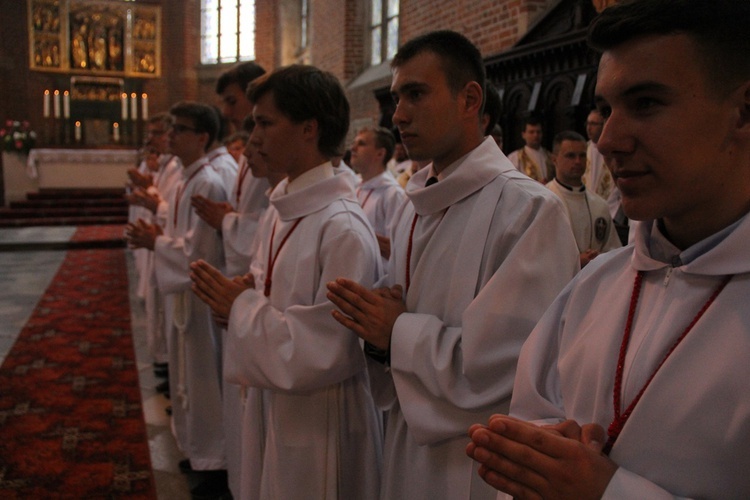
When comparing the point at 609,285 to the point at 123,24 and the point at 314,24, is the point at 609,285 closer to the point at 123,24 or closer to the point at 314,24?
the point at 314,24

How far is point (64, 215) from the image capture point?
15109 mm

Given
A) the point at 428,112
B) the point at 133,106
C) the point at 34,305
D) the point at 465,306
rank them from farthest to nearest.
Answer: the point at 133,106, the point at 34,305, the point at 428,112, the point at 465,306

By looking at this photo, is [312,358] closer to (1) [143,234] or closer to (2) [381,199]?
(1) [143,234]

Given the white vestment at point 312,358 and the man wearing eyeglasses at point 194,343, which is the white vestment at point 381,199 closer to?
the man wearing eyeglasses at point 194,343

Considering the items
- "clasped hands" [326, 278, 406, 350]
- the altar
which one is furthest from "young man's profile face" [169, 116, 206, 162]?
the altar

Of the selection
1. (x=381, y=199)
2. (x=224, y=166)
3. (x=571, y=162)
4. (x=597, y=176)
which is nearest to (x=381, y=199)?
(x=381, y=199)

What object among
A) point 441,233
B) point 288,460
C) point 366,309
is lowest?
point 288,460

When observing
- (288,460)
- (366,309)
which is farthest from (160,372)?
(366,309)

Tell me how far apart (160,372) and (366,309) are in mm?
3973

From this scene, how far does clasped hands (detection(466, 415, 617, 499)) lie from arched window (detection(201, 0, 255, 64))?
1998cm

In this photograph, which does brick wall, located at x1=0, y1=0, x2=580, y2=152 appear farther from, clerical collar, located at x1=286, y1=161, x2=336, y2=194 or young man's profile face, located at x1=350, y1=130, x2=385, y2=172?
clerical collar, located at x1=286, y1=161, x2=336, y2=194

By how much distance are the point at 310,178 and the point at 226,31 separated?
766 inches

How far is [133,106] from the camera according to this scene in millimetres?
18922

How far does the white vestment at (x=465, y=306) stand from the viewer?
1.74m
